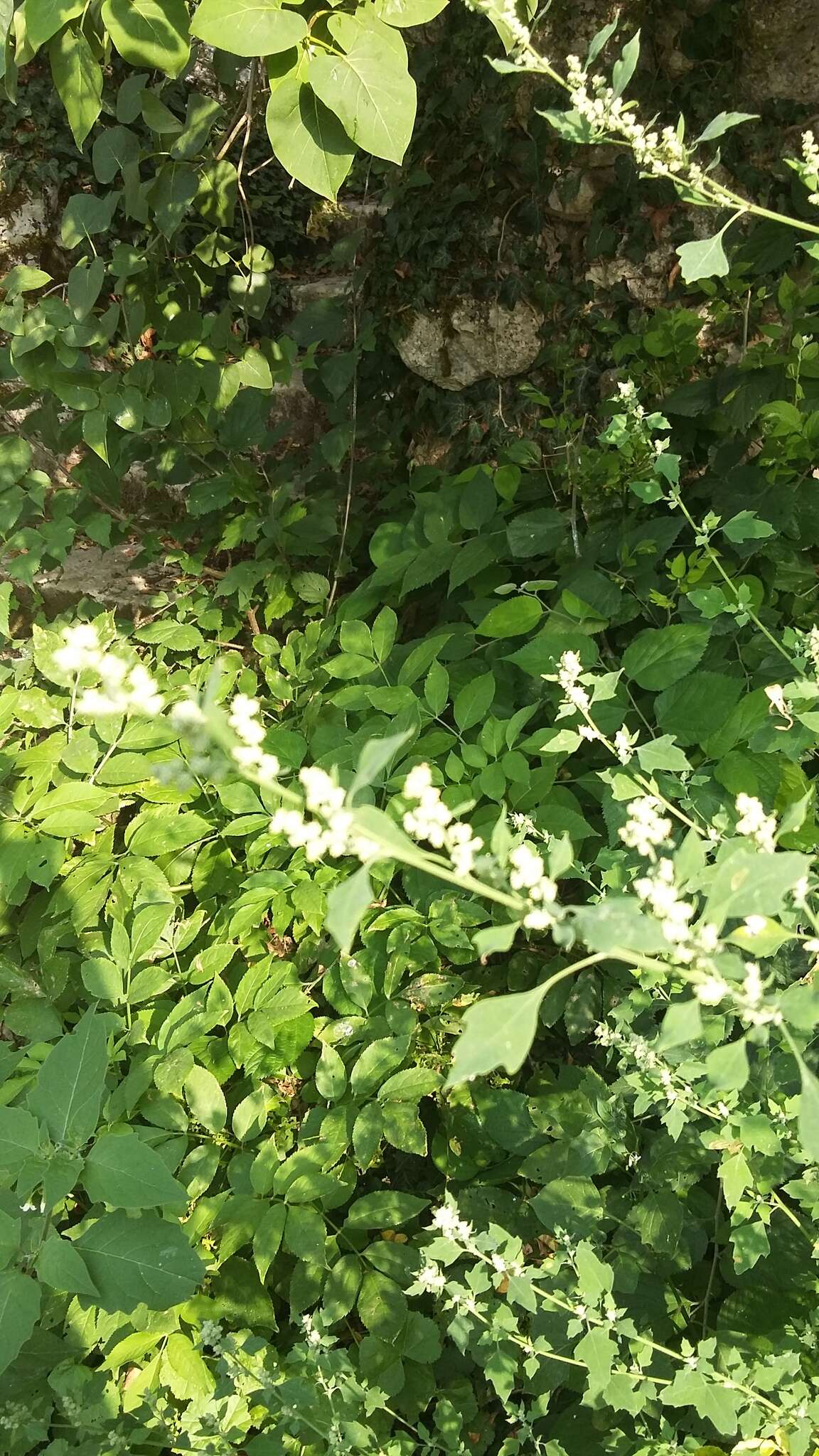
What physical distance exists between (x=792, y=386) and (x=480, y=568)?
2.75 ft

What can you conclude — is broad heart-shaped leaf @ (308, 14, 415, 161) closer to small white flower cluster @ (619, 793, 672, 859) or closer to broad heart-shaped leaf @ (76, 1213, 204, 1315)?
small white flower cluster @ (619, 793, 672, 859)

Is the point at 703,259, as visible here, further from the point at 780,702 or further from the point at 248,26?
the point at 248,26

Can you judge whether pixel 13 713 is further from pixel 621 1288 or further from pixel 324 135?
pixel 621 1288

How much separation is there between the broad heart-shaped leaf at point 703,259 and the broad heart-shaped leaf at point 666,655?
80 centimetres

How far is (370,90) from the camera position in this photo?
1.24 m

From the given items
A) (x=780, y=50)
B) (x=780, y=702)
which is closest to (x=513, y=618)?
(x=780, y=702)

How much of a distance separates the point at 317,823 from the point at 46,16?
1.28 metres

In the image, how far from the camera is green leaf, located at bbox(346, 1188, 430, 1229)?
5.11ft

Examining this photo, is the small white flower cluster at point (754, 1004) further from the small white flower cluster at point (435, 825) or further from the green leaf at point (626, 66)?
the green leaf at point (626, 66)

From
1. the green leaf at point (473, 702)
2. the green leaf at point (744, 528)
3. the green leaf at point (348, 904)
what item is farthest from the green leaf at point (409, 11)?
the green leaf at point (348, 904)

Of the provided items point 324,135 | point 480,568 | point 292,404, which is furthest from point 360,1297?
point 292,404

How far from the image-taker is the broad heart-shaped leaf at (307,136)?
1318 mm

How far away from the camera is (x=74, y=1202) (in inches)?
68.2

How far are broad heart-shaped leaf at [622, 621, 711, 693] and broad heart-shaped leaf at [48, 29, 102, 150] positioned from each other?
1.34 m
